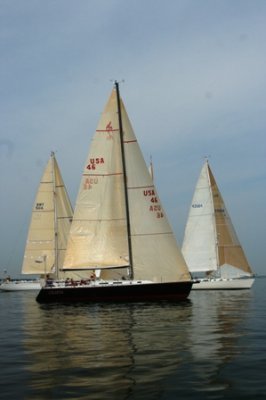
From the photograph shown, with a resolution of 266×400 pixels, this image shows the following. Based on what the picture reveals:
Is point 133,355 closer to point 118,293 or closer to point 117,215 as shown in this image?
point 118,293

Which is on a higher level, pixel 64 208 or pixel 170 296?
pixel 64 208

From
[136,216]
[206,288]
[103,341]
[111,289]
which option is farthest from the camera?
[206,288]

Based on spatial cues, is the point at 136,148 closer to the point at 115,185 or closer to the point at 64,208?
the point at 115,185

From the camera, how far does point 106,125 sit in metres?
34.8

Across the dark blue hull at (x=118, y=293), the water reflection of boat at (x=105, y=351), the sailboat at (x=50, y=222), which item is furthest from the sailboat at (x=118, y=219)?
the sailboat at (x=50, y=222)

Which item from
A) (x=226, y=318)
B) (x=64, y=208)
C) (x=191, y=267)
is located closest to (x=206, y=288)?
(x=191, y=267)

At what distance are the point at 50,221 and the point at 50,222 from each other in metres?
0.12

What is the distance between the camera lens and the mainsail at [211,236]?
5416 cm

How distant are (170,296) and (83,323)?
10614 millimetres

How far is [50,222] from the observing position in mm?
57094

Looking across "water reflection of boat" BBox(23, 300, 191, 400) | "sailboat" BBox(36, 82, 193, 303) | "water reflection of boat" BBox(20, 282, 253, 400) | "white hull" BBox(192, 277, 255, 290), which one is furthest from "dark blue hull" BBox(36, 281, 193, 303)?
"white hull" BBox(192, 277, 255, 290)

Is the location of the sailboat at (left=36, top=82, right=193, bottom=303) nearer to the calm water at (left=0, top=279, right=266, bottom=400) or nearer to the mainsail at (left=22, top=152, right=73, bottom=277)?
the calm water at (left=0, top=279, right=266, bottom=400)

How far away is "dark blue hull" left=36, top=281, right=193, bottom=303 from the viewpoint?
30953 millimetres

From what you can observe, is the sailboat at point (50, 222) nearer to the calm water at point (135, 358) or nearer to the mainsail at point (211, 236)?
→ the mainsail at point (211, 236)
